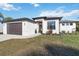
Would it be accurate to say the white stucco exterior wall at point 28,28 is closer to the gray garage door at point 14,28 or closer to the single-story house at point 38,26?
the single-story house at point 38,26

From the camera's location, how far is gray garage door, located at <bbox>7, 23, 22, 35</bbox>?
6320 millimetres

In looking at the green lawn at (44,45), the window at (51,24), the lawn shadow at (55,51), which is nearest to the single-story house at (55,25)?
the window at (51,24)

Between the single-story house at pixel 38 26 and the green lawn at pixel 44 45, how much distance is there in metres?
0.16

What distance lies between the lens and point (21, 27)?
6363 millimetres

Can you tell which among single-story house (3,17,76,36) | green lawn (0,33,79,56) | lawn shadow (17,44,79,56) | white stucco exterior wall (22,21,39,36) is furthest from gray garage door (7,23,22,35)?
lawn shadow (17,44,79,56)

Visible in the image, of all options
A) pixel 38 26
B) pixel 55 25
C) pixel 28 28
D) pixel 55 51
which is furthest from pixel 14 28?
pixel 55 51

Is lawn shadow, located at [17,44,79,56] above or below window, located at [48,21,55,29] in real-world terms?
below

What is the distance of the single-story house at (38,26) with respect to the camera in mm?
6227

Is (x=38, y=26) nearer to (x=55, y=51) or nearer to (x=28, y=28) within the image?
(x=28, y=28)

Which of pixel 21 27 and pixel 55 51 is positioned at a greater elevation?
pixel 21 27

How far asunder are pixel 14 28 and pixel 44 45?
2.98 ft

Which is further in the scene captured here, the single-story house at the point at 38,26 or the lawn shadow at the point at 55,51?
the single-story house at the point at 38,26

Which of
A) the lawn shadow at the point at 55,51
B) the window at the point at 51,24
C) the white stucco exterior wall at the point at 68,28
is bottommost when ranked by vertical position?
the lawn shadow at the point at 55,51

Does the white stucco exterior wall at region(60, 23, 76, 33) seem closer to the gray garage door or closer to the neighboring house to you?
the neighboring house
